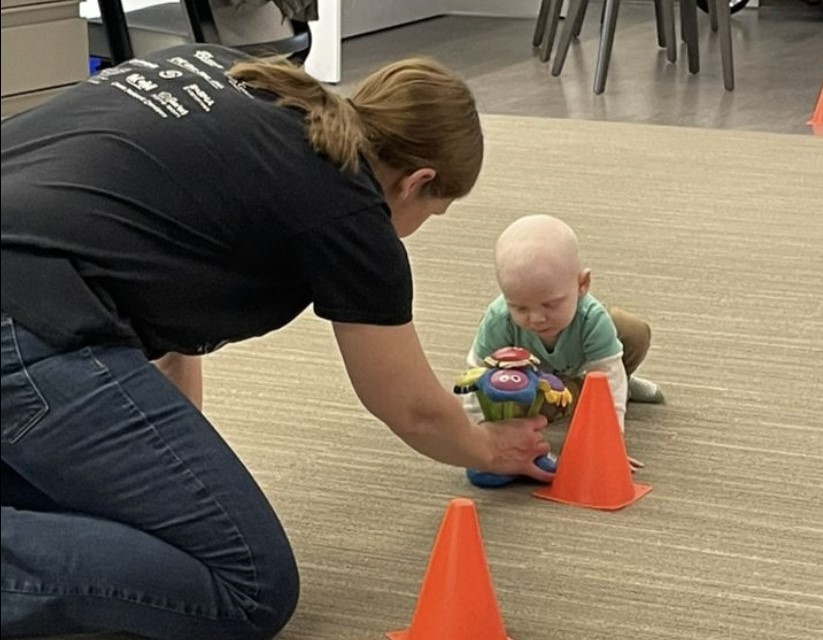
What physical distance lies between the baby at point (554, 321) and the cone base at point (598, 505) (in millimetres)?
50

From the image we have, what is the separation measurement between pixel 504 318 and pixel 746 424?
0.44 metres

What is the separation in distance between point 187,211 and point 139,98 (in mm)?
151

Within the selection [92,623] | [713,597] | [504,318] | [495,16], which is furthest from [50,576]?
[495,16]

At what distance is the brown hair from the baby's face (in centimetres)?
37

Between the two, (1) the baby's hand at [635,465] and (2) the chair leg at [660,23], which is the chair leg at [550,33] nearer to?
(2) the chair leg at [660,23]

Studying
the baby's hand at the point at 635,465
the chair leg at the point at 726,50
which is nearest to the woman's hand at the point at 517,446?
the baby's hand at the point at 635,465

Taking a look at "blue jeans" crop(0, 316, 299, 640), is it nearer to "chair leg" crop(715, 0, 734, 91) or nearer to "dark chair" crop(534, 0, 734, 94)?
"dark chair" crop(534, 0, 734, 94)

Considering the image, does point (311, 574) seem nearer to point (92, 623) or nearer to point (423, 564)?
point (423, 564)

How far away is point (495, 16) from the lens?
28.9ft

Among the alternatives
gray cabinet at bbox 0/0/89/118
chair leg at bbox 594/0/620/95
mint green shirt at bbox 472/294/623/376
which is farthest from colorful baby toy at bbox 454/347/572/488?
chair leg at bbox 594/0/620/95

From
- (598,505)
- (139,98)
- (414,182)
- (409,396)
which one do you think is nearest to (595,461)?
(598,505)

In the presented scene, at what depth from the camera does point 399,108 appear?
168 cm

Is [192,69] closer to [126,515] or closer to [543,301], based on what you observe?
[126,515]

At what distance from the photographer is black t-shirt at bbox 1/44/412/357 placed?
4.92 ft
